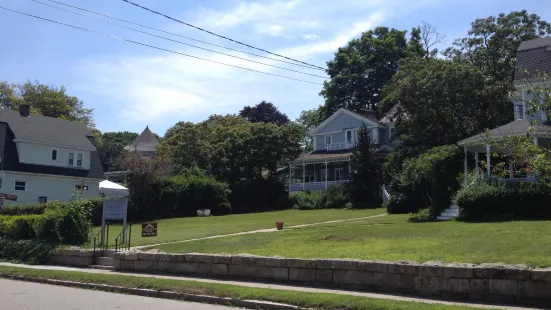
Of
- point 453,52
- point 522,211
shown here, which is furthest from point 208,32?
point 453,52

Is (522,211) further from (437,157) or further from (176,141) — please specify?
(176,141)

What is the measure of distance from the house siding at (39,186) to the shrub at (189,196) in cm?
806

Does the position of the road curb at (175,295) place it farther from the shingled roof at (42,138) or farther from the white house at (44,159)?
the shingled roof at (42,138)

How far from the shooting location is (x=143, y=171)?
40.9 metres

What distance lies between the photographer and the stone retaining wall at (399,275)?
32.6ft

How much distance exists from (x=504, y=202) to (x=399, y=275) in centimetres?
1452

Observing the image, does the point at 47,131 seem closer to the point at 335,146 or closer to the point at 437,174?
the point at 335,146

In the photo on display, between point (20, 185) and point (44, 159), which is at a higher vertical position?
point (44, 159)

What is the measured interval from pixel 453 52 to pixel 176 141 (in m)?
29.8

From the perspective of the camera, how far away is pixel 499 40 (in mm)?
43656

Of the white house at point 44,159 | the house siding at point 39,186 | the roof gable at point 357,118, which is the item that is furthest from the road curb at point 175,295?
the roof gable at point 357,118

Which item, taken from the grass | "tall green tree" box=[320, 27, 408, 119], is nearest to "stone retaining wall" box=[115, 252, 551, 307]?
the grass

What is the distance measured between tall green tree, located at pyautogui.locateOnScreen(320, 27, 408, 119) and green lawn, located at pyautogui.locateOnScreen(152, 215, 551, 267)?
131 ft

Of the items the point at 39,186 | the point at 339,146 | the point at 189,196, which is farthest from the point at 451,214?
the point at 39,186
